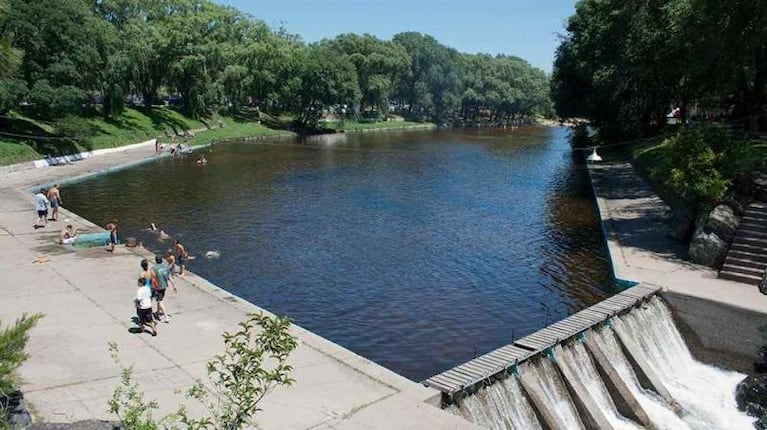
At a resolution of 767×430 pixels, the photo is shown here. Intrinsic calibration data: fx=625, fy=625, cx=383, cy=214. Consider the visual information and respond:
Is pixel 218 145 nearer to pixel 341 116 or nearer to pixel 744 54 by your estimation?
pixel 341 116

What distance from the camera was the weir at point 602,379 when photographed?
53.9ft

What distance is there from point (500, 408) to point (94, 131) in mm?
66380

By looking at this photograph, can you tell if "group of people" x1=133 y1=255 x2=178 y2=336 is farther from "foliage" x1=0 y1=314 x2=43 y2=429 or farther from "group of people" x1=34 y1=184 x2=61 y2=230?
"group of people" x1=34 y1=184 x2=61 y2=230

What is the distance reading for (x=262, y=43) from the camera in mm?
107000

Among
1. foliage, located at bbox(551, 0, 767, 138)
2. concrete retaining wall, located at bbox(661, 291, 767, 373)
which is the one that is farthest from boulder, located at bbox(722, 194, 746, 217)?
foliage, located at bbox(551, 0, 767, 138)

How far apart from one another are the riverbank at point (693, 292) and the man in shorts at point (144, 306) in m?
17.9

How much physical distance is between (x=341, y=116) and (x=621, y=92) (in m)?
74.1

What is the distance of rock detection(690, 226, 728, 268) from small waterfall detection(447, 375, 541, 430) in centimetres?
1365

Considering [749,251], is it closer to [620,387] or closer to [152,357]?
[620,387]

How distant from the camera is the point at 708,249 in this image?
2614 cm

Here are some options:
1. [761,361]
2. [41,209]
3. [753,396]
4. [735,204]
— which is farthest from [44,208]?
[735,204]

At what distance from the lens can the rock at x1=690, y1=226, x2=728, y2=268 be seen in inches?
1019

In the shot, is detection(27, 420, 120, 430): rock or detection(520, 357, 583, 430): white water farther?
detection(520, 357, 583, 430): white water

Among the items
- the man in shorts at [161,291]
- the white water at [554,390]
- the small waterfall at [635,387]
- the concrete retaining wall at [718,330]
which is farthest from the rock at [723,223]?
the man in shorts at [161,291]
